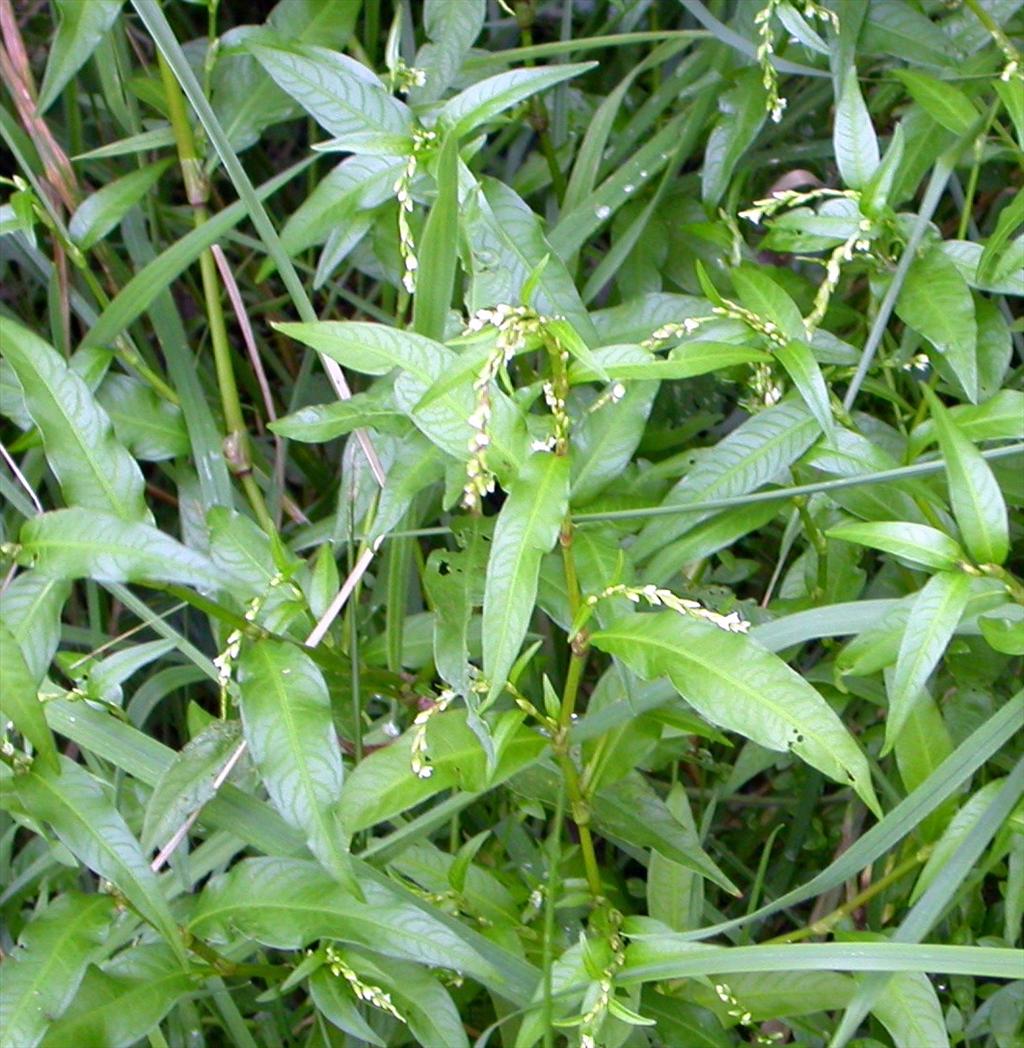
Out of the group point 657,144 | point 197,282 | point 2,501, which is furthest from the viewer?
point 197,282

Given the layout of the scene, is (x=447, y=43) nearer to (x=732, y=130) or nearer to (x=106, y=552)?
(x=732, y=130)

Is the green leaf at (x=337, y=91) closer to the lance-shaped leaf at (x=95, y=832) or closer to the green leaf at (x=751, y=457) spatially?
the green leaf at (x=751, y=457)

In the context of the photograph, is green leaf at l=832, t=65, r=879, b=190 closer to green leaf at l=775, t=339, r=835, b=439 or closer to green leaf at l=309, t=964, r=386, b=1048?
green leaf at l=775, t=339, r=835, b=439

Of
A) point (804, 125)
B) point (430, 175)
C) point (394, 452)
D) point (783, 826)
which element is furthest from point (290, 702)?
point (804, 125)

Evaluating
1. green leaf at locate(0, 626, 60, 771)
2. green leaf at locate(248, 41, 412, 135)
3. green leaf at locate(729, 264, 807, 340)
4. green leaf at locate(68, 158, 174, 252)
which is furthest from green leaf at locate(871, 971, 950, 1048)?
green leaf at locate(68, 158, 174, 252)

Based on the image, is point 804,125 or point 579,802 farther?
point 804,125

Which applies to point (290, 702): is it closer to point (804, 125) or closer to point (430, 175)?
point (430, 175)

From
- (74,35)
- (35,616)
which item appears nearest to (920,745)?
(35,616)
